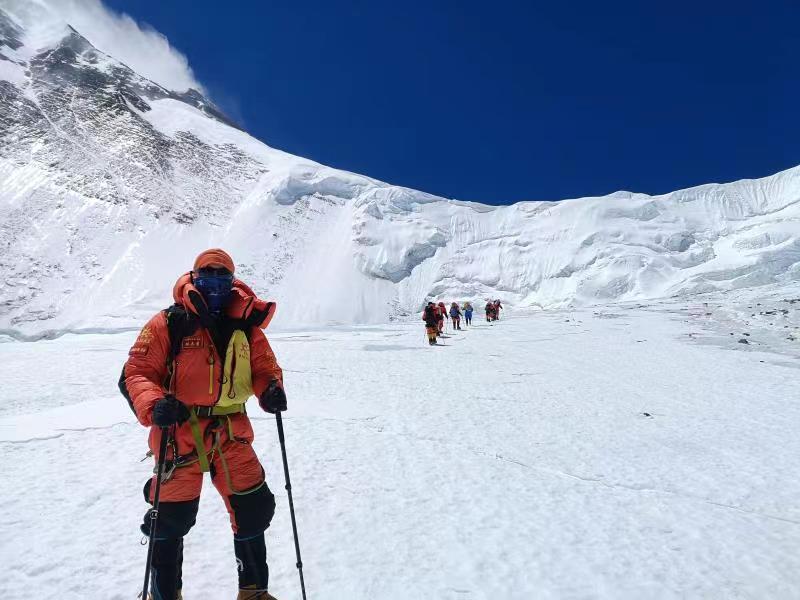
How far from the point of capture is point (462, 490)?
5016 millimetres

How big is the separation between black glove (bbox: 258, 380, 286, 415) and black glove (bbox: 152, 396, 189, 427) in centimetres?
56

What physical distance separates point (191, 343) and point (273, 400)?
65 centimetres

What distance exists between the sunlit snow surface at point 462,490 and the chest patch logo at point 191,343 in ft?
5.60

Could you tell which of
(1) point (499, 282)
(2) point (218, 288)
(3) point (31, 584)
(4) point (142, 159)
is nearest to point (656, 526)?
Result: (2) point (218, 288)

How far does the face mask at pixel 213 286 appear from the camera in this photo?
3.17 metres

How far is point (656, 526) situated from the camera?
423 centimetres

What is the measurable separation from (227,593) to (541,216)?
61.1 metres

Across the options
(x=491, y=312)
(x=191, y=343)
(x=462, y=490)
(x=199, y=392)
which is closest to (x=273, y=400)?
(x=199, y=392)

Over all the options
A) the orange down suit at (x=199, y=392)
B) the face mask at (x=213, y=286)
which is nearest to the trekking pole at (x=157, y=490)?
the orange down suit at (x=199, y=392)

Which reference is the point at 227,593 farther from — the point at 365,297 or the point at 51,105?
the point at 51,105

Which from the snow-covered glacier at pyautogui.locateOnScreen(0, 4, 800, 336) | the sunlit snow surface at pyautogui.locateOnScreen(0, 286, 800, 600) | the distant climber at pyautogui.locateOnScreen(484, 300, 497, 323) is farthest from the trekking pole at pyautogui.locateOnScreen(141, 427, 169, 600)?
the snow-covered glacier at pyautogui.locateOnScreen(0, 4, 800, 336)

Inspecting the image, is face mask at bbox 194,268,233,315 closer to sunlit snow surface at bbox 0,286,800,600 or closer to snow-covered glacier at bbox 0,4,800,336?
sunlit snow surface at bbox 0,286,800,600

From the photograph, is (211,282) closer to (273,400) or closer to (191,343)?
(191,343)

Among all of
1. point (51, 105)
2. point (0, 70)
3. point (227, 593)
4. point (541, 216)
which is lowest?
point (227, 593)
